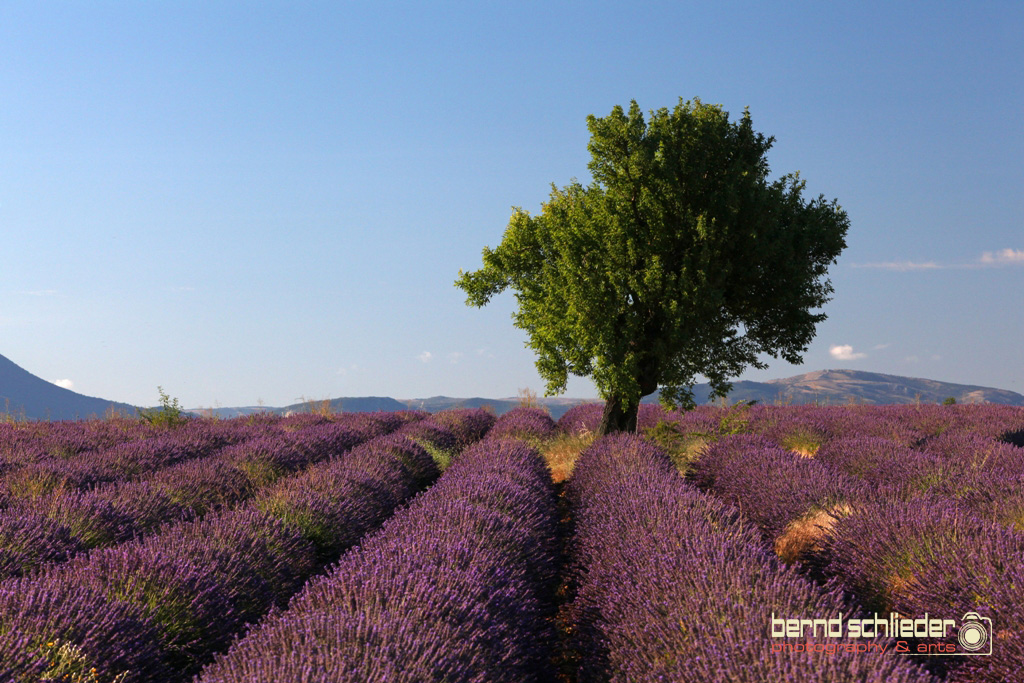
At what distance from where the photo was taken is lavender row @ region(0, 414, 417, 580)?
5.18 metres

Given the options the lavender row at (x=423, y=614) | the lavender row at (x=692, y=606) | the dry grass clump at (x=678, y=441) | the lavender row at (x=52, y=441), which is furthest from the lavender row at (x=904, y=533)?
the lavender row at (x=52, y=441)

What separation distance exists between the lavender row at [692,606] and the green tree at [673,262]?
6096 mm

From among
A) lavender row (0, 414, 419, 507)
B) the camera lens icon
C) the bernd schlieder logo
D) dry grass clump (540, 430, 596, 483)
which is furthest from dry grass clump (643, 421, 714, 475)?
the camera lens icon

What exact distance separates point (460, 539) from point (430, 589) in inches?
39.5

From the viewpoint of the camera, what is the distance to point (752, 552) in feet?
12.5

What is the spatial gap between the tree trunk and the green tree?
0.08 ft

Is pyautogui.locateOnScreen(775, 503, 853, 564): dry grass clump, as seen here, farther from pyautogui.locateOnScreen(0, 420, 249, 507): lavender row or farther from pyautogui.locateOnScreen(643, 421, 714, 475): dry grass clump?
pyautogui.locateOnScreen(0, 420, 249, 507): lavender row

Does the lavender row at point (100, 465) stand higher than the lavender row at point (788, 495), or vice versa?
the lavender row at point (788, 495)

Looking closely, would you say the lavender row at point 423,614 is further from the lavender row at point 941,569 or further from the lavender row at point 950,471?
the lavender row at point 950,471

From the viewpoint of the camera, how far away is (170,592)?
397 centimetres

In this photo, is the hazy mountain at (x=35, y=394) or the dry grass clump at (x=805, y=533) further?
the hazy mountain at (x=35, y=394)

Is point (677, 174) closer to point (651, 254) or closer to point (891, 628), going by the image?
point (651, 254)

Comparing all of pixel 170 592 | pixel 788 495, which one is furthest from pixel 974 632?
pixel 170 592

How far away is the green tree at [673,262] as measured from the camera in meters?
11.1
